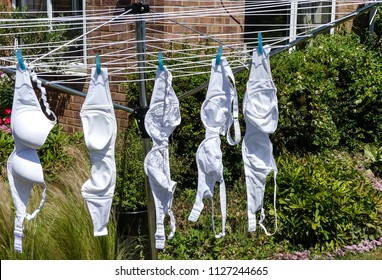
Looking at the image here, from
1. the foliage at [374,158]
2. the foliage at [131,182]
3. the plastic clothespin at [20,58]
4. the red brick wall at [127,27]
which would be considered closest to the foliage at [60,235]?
the foliage at [131,182]

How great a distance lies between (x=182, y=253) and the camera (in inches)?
186

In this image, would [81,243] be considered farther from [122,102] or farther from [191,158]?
[122,102]

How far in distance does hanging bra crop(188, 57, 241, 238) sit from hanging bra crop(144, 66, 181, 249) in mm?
153

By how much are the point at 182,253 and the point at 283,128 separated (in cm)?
212

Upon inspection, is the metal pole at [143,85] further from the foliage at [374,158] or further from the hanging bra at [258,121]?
the foliage at [374,158]

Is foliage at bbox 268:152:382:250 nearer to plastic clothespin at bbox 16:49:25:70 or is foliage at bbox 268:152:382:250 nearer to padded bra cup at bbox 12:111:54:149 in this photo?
padded bra cup at bbox 12:111:54:149

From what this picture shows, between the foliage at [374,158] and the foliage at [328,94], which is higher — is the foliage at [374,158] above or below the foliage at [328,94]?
below

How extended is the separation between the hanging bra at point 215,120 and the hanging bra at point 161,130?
6.0 inches

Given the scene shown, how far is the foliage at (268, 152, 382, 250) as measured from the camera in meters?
5.09

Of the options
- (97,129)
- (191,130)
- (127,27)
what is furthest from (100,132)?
(127,27)

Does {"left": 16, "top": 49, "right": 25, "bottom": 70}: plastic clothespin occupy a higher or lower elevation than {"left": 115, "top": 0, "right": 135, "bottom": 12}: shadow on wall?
lower

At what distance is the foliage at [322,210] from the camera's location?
509 centimetres

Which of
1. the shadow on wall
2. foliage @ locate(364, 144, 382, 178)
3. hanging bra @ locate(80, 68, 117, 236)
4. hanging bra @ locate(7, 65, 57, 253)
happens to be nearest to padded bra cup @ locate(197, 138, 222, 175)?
hanging bra @ locate(80, 68, 117, 236)

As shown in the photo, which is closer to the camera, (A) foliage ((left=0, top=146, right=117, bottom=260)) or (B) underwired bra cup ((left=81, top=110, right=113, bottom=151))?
(B) underwired bra cup ((left=81, top=110, right=113, bottom=151))
